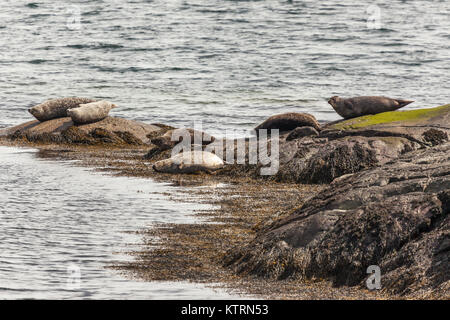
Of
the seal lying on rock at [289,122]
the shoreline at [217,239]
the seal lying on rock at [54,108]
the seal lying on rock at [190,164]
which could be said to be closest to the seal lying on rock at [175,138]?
the seal lying on rock at [289,122]

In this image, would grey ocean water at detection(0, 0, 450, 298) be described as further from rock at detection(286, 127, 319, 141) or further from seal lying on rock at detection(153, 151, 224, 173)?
rock at detection(286, 127, 319, 141)

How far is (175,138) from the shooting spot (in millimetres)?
15031

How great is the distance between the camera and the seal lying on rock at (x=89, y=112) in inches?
684

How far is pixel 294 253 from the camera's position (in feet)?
21.9

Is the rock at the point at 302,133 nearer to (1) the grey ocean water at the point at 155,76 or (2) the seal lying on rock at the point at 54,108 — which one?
(1) the grey ocean water at the point at 155,76

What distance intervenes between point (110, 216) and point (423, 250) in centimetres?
436

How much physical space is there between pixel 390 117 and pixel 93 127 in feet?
22.0

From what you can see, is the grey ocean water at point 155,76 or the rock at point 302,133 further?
the rock at point 302,133

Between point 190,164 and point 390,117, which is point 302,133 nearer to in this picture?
point 390,117

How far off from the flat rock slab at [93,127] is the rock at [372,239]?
10324mm

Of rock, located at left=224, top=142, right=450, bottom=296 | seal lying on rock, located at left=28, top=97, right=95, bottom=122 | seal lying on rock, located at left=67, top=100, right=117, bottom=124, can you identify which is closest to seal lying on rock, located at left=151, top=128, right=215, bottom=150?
seal lying on rock, located at left=67, top=100, right=117, bottom=124
